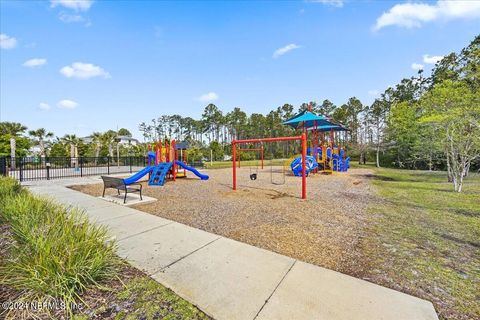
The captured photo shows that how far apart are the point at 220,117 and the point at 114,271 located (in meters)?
62.2

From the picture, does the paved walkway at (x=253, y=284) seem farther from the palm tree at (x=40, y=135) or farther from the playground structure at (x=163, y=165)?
the palm tree at (x=40, y=135)

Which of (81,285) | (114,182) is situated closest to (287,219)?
(81,285)

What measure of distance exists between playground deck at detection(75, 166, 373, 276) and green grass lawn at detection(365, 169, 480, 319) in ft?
1.17

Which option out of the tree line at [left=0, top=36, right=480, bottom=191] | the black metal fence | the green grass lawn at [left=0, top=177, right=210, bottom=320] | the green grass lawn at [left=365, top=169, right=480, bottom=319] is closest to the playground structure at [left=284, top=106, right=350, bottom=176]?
the tree line at [left=0, top=36, right=480, bottom=191]

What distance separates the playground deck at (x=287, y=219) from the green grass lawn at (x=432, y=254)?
1.17ft

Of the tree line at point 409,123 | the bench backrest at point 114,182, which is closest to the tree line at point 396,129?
the tree line at point 409,123

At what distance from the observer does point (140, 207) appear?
6719 millimetres

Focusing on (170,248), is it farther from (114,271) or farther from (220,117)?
(220,117)

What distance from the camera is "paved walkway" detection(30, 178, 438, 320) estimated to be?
88.2 inches

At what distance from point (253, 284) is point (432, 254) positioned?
309 centimetres

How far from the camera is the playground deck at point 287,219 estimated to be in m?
3.69

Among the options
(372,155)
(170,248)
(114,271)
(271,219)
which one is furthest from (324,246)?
(372,155)

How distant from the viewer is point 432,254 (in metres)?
3.58

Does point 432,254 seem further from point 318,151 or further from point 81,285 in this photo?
point 318,151
